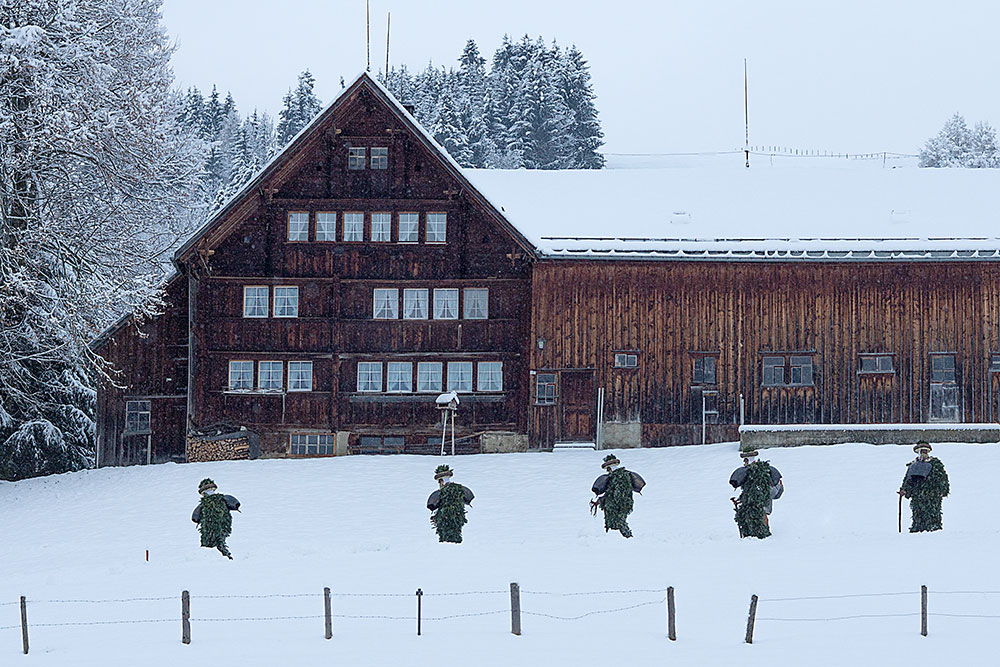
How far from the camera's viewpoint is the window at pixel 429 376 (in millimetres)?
32719

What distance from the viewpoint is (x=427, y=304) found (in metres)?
32.8

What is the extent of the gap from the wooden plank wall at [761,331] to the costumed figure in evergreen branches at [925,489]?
12.0m

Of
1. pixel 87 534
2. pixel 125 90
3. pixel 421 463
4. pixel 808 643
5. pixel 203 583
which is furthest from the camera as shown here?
pixel 421 463

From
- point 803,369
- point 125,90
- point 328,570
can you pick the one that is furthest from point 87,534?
point 803,369

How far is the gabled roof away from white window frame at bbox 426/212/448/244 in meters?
1.32

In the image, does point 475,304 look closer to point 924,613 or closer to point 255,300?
point 255,300

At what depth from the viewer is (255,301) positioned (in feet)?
107

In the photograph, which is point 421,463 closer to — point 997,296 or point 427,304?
point 427,304

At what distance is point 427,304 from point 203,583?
16.0 m

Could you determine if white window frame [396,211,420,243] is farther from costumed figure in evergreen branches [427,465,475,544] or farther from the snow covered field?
costumed figure in evergreen branches [427,465,475,544]

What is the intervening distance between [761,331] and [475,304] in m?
8.06

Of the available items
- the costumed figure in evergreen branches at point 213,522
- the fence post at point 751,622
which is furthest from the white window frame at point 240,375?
the fence post at point 751,622

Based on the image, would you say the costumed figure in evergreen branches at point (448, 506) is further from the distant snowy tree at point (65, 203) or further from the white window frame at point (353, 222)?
the white window frame at point (353, 222)

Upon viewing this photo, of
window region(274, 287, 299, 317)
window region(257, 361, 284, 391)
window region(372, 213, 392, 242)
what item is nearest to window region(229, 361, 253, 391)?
window region(257, 361, 284, 391)
